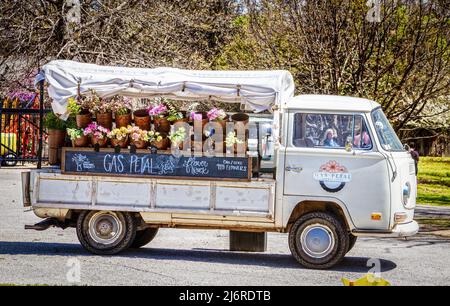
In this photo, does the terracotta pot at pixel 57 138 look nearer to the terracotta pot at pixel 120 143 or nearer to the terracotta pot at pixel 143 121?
the terracotta pot at pixel 120 143

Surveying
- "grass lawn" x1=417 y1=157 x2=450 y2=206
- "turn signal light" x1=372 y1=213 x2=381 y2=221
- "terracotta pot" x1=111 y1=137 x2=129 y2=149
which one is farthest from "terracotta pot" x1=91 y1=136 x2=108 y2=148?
"grass lawn" x1=417 y1=157 x2=450 y2=206

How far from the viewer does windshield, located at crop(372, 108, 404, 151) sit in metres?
11.6

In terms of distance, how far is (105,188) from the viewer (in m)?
12.0

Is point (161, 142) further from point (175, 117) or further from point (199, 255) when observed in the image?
point (199, 255)

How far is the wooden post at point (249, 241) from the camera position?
40.3 ft

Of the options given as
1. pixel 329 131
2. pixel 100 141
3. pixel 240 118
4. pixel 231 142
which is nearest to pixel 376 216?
pixel 329 131

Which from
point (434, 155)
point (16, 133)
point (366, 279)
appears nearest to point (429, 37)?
point (366, 279)

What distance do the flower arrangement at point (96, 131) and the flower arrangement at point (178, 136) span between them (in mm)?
975

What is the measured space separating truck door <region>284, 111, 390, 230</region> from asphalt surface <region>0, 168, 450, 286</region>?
950 mm

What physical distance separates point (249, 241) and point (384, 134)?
2528 mm

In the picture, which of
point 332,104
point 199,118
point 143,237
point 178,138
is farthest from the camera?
point 143,237

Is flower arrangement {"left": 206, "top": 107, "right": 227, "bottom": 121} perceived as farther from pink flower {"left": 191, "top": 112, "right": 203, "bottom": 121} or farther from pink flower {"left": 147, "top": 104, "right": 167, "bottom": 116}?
pink flower {"left": 147, "top": 104, "right": 167, "bottom": 116}

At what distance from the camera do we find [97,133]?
475 inches
